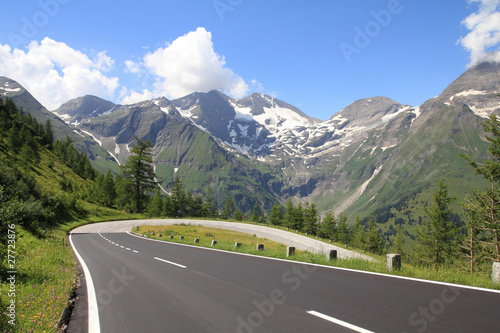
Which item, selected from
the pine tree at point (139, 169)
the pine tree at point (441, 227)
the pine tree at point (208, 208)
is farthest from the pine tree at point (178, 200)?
the pine tree at point (441, 227)

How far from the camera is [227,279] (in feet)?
28.0

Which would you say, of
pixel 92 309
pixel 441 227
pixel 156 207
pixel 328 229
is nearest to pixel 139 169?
pixel 156 207

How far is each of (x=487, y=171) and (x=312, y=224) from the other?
160 ft

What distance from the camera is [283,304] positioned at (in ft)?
18.9

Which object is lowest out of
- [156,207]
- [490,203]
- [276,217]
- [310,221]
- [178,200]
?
[276,217]

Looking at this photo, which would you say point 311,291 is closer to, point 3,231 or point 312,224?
point 3,231

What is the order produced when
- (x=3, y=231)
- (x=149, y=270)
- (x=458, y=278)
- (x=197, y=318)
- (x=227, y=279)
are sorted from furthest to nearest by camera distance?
(x=149, y=270) → (x=3, y=231) → (x=227, y=279) → (x=458, y=278) → (x=197, y=318)

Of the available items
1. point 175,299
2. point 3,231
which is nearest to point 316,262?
point 175,299

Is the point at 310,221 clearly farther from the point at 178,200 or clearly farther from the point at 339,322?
the point at 339,322

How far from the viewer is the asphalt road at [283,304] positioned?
4586 millimetres
